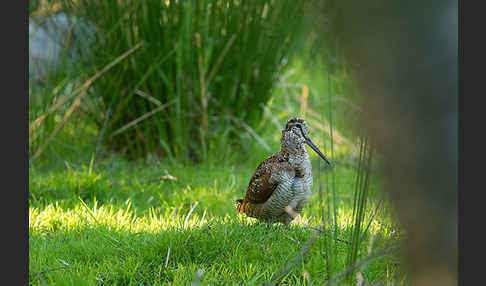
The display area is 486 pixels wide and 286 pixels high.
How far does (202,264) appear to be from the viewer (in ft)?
9.94

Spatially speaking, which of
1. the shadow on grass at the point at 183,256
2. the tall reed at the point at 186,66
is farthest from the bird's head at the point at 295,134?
the tall reed at the point at 186,66

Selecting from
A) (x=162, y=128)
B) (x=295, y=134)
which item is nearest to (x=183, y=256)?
(x=295, y=134)

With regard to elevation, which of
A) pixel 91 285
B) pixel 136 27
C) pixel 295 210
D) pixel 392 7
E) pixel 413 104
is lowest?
pixel 91 285

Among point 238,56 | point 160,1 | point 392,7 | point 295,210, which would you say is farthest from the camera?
point 238,56

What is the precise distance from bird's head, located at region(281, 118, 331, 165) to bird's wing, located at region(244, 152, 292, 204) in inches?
4.1

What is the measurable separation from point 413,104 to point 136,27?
13.9 ft

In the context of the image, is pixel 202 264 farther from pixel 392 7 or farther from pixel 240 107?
pixel 240 107

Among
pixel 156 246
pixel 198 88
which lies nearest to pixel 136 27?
pixel 198 88

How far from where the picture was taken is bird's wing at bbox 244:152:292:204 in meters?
3.34

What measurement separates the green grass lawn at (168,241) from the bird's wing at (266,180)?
0.20m

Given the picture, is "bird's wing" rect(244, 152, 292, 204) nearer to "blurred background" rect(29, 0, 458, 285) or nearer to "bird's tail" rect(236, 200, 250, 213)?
"bird's tail" rect(236, 200, 250, 213)

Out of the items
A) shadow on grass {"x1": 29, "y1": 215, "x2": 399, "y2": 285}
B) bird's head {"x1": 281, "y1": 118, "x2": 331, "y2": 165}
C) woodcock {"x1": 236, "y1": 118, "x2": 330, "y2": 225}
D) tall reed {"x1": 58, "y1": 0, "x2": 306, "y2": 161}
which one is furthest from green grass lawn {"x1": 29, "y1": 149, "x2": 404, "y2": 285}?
tall reed {"x1": 58, "y1": 0, "x2": 306, "y2": 161}

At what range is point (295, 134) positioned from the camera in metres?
3.30

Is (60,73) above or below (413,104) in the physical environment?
above
